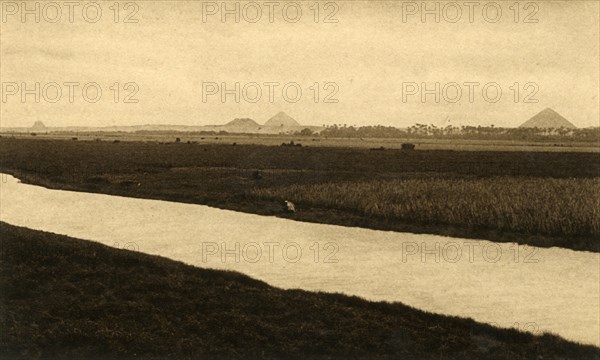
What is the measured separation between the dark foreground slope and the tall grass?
13810 mm

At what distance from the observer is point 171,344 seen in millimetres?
11148

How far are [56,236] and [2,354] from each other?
11.2 meters

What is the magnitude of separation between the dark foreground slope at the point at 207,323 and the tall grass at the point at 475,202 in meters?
13.8

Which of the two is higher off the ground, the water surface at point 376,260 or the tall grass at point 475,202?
the tall grass at point 475,202

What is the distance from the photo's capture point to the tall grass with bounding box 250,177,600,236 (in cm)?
2536

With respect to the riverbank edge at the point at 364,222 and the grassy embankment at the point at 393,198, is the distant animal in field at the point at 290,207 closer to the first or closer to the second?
the riverbank edge at the point at 364,222

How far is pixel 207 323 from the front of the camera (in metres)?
12.3

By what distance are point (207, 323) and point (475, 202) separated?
20428 millimetres

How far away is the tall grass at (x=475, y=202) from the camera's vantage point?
2536 cm
